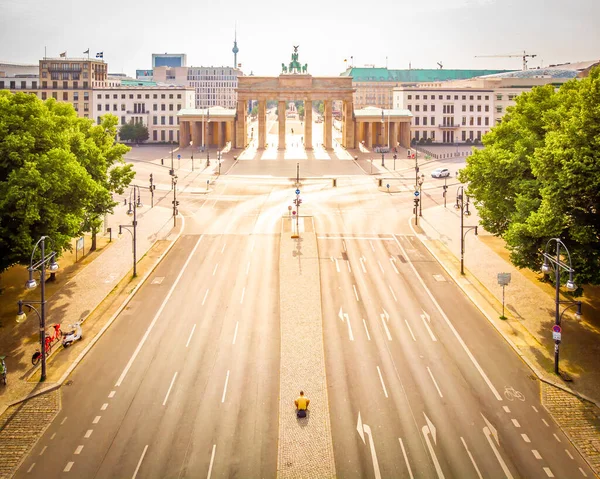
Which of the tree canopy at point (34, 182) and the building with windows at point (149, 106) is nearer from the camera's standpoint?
the tree canopy at point (34, 182)

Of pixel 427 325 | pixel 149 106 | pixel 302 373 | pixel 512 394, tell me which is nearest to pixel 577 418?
pixel 512 394

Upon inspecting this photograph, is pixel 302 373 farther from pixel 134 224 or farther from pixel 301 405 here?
pixel 134 224

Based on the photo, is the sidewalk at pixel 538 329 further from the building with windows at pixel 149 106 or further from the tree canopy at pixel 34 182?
the building with windows at pixel 149 106

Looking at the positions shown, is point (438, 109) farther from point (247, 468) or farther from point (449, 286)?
point (247, 468)

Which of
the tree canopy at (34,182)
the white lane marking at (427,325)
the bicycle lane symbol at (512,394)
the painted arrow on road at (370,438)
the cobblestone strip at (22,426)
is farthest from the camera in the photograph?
the white lane marking at (427,325)

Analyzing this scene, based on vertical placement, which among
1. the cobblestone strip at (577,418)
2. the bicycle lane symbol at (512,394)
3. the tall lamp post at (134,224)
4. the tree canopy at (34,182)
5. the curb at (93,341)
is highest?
the tree canopy at (34,182)

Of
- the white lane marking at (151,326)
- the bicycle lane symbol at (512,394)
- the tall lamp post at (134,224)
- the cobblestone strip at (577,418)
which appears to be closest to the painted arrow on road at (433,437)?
the bicycle lane symbol at (512,394)

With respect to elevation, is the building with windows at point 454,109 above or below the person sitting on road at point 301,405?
above
